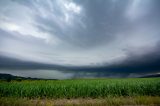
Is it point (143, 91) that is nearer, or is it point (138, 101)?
point (138, 101)

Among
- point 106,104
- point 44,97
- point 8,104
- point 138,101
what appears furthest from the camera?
point 44,97

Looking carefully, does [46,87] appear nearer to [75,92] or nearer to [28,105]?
[75,92]

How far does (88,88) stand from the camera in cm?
1988

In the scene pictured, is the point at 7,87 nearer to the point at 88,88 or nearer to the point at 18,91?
the point at 18,91

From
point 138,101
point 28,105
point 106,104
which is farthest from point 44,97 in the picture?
point 138,101

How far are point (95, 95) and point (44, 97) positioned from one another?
560cm

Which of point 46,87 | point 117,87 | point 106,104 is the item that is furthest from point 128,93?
point 46,87

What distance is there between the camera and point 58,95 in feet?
64.5

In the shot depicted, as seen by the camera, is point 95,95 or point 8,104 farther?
point 95,95

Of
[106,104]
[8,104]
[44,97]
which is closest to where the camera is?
[8,104]

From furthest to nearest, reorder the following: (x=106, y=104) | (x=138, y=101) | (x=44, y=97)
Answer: (x=44, y=97) < (x=138, y=101) < (x=106, y=104)

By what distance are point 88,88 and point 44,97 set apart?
4.91 m

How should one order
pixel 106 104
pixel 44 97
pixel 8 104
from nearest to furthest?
pixel 8 104
pixel 106 104
pixel 44 97

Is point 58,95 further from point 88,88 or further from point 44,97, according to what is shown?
point 88,88
